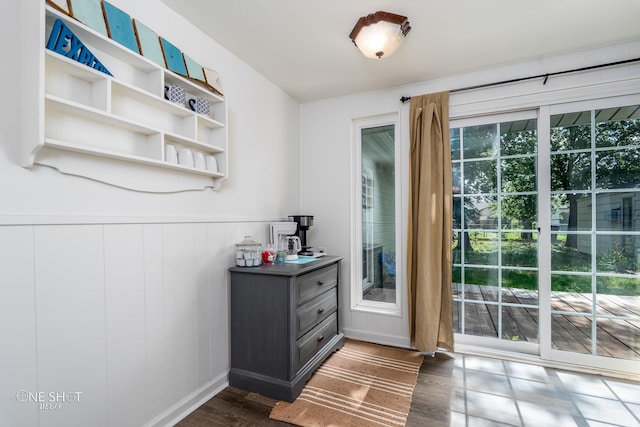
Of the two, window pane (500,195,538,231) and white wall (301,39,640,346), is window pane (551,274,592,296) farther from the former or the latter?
white wall (301,39,640,346)

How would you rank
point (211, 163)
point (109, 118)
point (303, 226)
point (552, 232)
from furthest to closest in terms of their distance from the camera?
point (303, 226), point (552, 232), point (211, 163), point (109, 118)

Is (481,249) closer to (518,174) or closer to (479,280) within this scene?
(479,280)

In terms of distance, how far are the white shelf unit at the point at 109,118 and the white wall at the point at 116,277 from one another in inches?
2.7

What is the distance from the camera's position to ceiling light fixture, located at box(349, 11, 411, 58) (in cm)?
175

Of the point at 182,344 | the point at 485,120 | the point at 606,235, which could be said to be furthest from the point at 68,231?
the point at 606,235

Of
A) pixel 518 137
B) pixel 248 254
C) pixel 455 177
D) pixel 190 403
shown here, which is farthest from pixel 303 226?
pixel 518 137

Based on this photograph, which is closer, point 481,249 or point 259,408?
point 259,408

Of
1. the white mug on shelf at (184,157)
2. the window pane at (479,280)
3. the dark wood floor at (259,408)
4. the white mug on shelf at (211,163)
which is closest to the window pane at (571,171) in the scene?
the window pane at (479,280)

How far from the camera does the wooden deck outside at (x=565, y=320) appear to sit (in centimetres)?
216

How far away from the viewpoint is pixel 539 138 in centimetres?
235

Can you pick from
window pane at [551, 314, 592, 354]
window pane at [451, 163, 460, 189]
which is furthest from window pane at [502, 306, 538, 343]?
window pane at [451, 163, 460, 189]

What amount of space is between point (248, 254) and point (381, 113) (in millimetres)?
1836

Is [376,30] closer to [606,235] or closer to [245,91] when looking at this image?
[245,91]

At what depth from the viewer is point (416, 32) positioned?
194 cm
